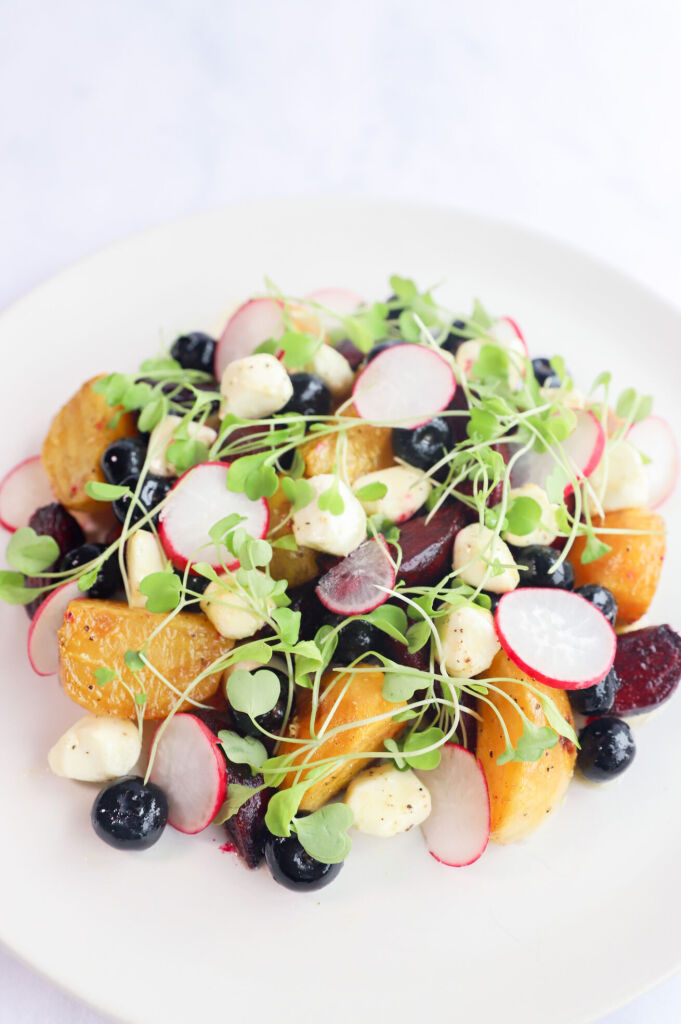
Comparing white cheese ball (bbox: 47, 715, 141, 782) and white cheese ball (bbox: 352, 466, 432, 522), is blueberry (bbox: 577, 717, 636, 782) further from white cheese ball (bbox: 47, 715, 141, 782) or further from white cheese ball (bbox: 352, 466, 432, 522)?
white cheese ball (bbox: 47, 715, 141, 782)

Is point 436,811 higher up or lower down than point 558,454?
lower down

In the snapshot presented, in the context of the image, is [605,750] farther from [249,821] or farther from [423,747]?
[249,821]

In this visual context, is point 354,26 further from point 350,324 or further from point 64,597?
point 64,597

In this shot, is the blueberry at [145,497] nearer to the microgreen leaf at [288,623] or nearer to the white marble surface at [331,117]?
the microgreen leaf at [288,623]

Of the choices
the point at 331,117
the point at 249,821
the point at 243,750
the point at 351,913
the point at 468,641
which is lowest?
the point at 351,913

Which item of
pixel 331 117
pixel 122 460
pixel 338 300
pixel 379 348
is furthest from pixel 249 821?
pixel 331 117

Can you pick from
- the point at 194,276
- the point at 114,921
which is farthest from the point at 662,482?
the point at 114,921

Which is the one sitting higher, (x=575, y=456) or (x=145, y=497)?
(x=575, y=456)
